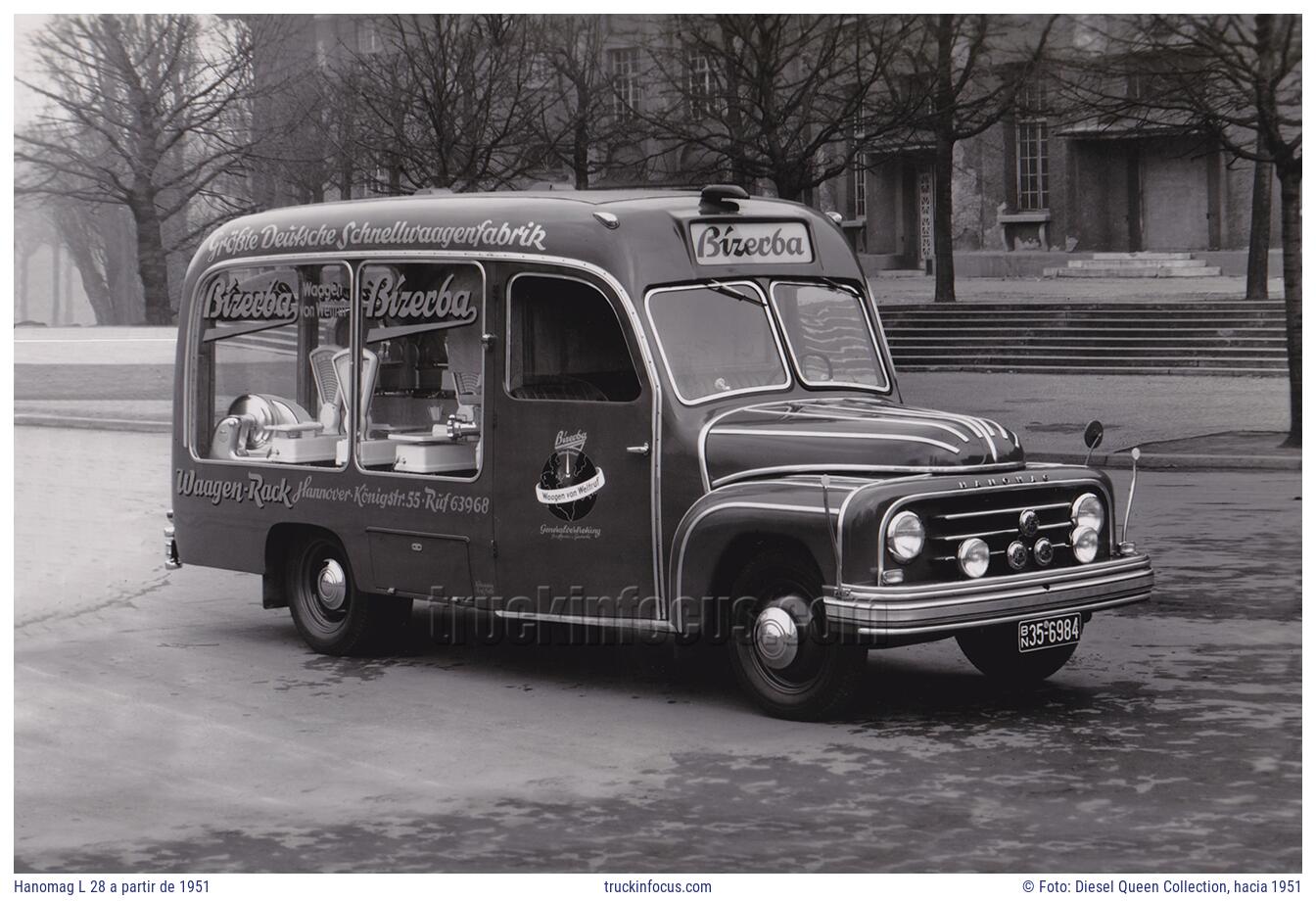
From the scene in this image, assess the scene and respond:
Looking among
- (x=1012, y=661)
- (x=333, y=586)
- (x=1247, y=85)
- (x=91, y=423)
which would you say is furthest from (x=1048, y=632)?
(x=91, y=423)

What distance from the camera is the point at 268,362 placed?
11469 millimetres

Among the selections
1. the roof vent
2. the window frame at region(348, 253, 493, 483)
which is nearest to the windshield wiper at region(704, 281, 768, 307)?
the roof vent

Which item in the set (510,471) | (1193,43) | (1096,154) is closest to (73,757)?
(510,471)

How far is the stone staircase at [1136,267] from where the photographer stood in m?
45.4

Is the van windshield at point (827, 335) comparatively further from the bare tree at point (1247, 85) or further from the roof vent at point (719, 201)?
the bare tree at point (1247, 85)

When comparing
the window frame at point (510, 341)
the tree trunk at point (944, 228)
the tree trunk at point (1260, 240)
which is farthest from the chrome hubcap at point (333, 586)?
the tree trunk at point (944, 228)

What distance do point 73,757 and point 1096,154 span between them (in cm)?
4350

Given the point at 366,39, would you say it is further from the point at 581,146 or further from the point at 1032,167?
the point at 581,146

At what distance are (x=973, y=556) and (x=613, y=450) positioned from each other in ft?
6.01

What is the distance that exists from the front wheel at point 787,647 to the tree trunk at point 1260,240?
2687cm

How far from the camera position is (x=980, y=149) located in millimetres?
50719

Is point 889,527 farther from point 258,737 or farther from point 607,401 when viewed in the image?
point 258,737

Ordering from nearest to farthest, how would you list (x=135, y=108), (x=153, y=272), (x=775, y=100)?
1. (x=775, y=100)
2. (x=135, y=108)
3. (x=153, y=272)

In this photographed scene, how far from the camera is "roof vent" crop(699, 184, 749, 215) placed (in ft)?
31.6
